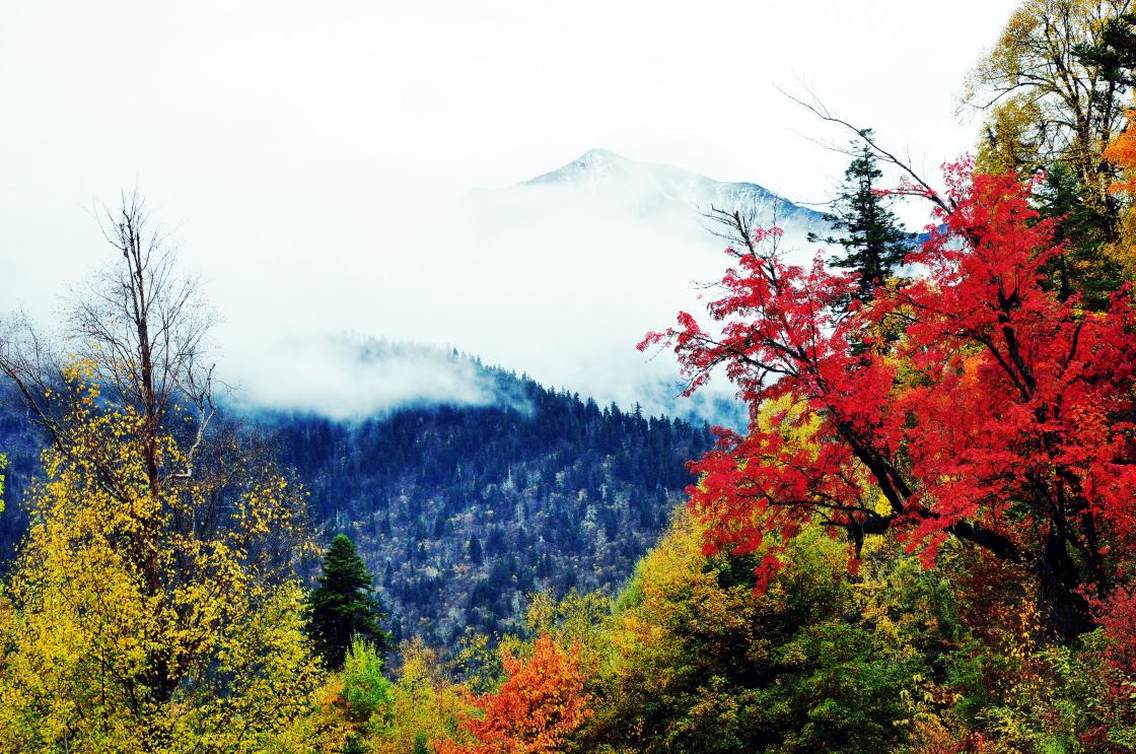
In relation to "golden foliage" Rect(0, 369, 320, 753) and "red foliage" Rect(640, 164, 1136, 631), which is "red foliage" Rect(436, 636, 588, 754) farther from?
"red foliage" Rect(640, 164, 1136, 631)

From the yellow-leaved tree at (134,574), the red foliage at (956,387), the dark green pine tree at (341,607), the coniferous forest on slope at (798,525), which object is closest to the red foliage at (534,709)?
the coniferous forest on slope at (798,525)

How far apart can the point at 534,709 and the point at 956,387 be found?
54.8ft

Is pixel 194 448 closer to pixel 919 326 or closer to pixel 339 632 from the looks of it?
pixel 919 326

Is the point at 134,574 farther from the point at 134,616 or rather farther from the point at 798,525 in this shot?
the point at 798,525

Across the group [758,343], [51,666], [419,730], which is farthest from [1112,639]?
[419,730]

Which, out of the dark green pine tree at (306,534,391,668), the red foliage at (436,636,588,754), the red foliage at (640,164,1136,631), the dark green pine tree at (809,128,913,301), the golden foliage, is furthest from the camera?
the dark green pine tree at (306,534,391,668)

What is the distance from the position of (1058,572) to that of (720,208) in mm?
8199

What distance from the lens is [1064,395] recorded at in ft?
34.1

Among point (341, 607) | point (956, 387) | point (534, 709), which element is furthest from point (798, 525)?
point (341, 607)

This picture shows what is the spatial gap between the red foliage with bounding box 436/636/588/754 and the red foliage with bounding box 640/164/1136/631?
38.5 ft

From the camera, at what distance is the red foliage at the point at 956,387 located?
1040 centimetres

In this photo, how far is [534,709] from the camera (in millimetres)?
22297

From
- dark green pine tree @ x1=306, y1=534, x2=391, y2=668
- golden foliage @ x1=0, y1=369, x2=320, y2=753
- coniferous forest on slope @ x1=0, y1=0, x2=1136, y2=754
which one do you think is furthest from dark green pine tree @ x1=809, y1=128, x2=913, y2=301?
dark green pine tree @ x1=306, y1=534, x2=391, y2=668

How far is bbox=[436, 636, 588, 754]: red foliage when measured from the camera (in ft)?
67.6
